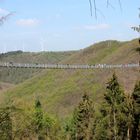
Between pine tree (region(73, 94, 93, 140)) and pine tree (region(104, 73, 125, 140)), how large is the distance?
12.7 metres

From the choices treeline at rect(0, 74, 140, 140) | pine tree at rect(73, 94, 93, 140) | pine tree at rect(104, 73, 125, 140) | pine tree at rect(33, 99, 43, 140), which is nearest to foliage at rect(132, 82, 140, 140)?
treeline at rect(0, 74, 140, 140)

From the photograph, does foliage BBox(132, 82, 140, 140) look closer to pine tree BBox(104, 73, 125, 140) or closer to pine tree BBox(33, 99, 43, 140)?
pine tree BBox(104, 73, 125, 140)

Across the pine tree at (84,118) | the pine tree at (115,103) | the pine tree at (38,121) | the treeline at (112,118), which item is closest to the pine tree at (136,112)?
the treeline at (112,118)

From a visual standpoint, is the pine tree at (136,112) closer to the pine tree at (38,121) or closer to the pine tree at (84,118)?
the pine tree at (84,118)

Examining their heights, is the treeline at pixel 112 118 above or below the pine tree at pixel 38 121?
above

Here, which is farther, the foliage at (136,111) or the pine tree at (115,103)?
the pine tree at (115,103)

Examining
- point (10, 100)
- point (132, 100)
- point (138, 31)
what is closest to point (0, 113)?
point (10, 100)

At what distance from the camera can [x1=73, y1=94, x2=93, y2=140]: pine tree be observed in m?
93.2

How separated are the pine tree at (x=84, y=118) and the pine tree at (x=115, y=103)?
12746 mm

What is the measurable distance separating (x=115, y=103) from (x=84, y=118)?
17571 millimetres

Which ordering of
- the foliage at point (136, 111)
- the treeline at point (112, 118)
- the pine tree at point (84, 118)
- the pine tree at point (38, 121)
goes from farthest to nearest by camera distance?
the pine tree at point (38, 121) < the pine tree at point (84, 118) < the treeline at point (112, 118) < the foliage at point (136, 111)

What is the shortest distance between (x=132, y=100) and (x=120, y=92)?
820 cm

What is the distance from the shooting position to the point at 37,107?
12038 centimetres

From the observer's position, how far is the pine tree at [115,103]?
76.9 metres
